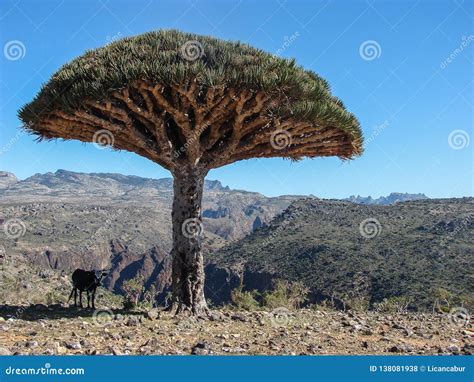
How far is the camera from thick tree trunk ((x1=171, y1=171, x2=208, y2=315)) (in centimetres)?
1039

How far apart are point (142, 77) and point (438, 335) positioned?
733cm

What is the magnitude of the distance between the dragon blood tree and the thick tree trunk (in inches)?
0.9

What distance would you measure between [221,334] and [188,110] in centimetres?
466

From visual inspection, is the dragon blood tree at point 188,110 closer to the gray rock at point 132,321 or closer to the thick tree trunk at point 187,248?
the thick tree trunk at point 187,248

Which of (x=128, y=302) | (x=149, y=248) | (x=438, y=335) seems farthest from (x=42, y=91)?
(x=149, y=248)

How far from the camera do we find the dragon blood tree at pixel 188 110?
8961 millimetres

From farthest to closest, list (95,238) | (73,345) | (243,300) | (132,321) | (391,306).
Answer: (95,238) < (243,300) < (391,306) < (132,321) < (73,345)

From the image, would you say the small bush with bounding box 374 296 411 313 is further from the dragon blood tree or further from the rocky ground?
the dragon blood tree

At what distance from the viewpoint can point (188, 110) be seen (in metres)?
9.98


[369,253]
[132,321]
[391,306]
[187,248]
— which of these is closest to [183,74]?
[187,248]

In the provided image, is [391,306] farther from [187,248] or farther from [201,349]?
[201,349]

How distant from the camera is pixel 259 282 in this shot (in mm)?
75062

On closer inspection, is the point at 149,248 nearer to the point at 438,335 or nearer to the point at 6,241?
the point at 6,241

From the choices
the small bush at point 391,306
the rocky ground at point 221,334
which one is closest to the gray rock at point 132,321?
the rocky ground at point 221,334
